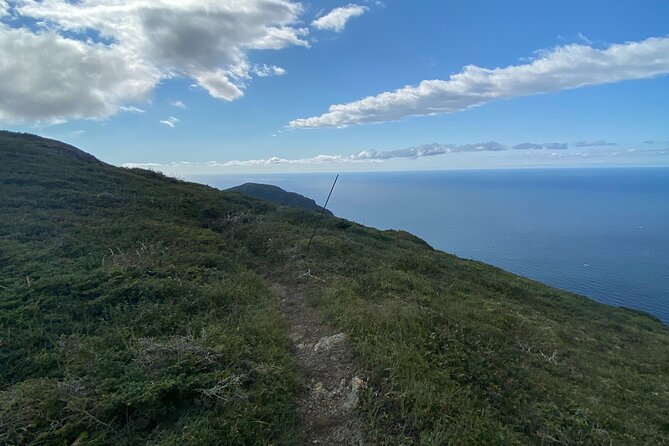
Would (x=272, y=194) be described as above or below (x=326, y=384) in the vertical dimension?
above

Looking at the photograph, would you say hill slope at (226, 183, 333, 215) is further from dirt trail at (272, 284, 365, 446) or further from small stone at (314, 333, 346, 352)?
small stone at (314, 333, 346, 352)

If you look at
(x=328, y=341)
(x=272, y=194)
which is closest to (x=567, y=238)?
(x=272, y=194)

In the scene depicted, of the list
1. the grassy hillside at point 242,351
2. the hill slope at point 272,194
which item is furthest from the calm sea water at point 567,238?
the hill slope at point 272,194

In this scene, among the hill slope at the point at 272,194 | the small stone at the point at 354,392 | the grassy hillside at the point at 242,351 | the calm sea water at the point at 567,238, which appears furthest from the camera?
the hill slope at the point at 272,194

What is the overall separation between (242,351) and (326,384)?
1.60 m

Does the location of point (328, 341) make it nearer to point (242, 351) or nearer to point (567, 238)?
point (242, 351)

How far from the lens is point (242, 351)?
6.04 metres

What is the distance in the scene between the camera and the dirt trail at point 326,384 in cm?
483

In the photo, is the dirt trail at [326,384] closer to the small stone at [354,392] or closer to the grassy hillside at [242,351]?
the small stone at [354,392]

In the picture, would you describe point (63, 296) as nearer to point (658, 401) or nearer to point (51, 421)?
point (51, 421)

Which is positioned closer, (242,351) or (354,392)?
(354,392)

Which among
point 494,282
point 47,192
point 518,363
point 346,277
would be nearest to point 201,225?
point 47,192

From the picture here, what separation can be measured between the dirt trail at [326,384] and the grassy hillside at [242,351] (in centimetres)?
23

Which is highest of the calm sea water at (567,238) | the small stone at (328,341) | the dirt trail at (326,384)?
the small stone at (328,341)
